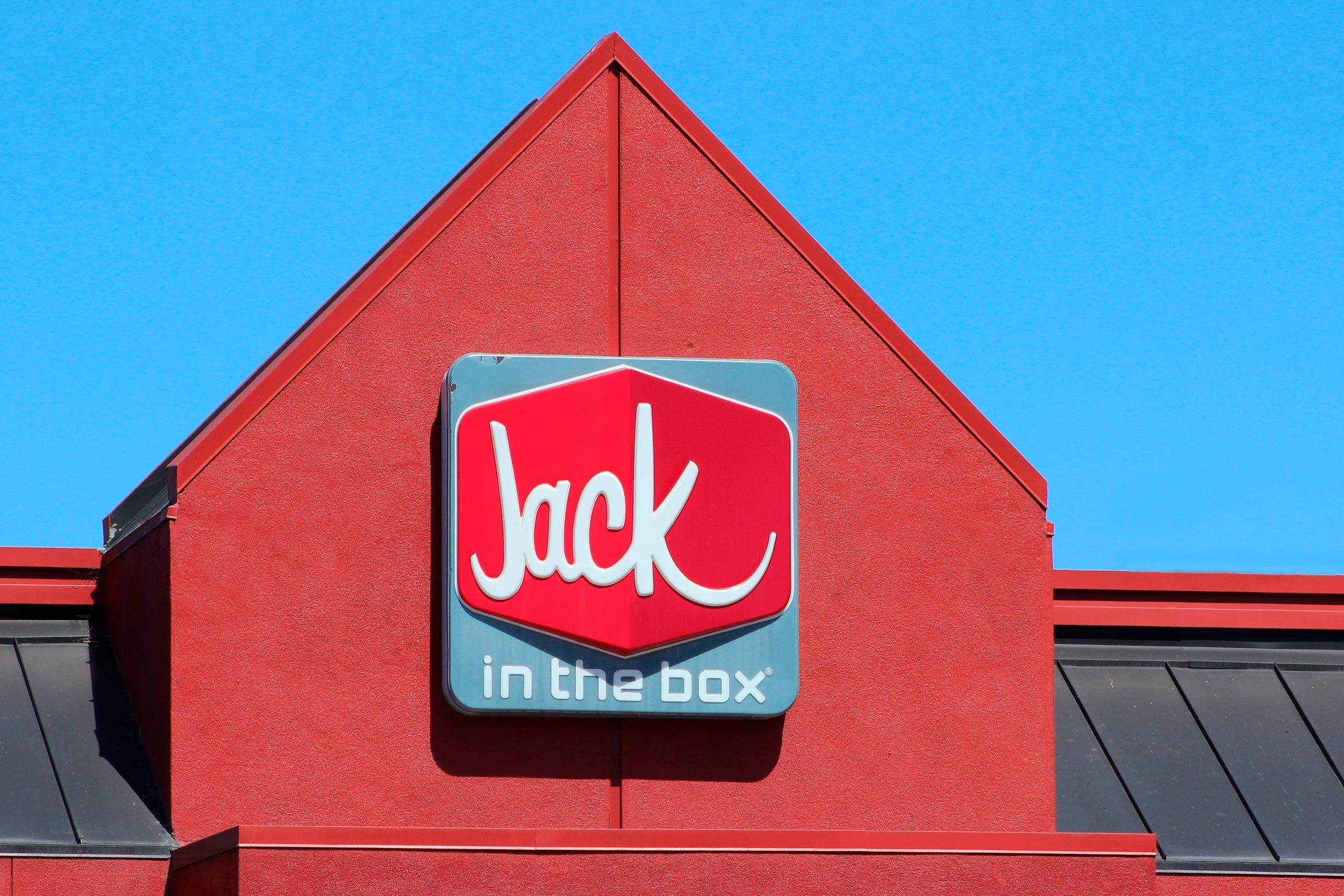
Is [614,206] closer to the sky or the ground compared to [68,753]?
closer to the sky

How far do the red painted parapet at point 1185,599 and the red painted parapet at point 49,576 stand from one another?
843cm

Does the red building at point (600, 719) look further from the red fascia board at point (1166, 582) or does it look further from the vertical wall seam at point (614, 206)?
the red fascia board at point (1166, 582)

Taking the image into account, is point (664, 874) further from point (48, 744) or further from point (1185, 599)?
point (1185, 599)

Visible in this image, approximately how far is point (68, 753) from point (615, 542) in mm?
4288

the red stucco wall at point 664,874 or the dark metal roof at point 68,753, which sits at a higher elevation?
the dark metal roof at point 68,753

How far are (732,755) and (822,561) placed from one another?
1.65 metres

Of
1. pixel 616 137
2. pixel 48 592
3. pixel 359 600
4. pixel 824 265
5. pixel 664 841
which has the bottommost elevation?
pixel 664 841

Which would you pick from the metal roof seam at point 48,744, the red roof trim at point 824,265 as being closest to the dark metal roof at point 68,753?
the metal roof seam at point 48,744

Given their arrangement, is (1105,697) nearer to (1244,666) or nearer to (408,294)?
(1244,666)

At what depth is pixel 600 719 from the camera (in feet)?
42.6

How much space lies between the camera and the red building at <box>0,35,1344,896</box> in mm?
12289

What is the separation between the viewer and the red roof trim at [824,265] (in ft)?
45.4

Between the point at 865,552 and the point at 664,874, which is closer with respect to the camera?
the point at 664,874

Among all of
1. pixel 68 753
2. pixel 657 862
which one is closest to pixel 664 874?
pixel 657 862
